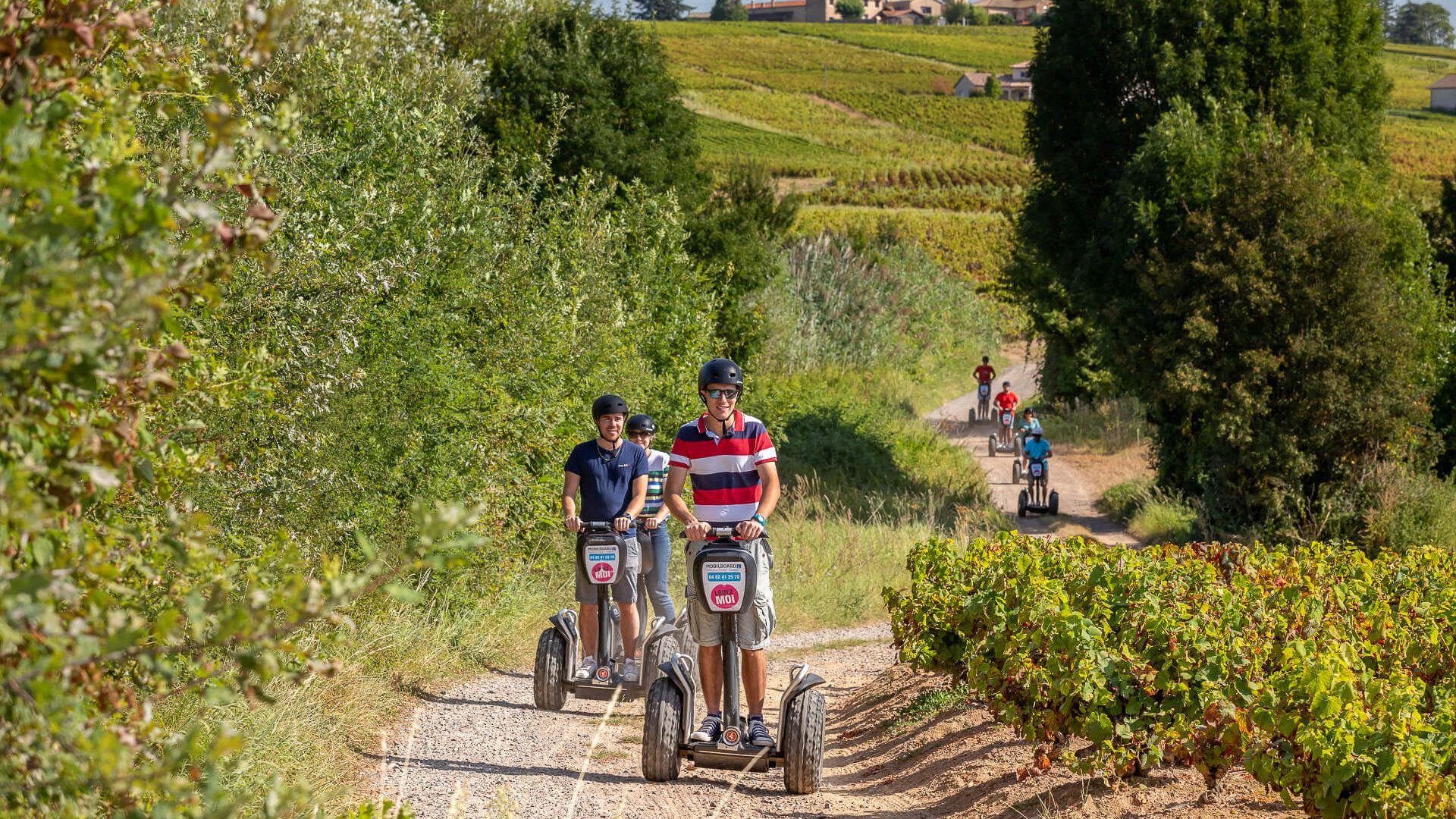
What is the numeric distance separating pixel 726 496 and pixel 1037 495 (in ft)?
45.4

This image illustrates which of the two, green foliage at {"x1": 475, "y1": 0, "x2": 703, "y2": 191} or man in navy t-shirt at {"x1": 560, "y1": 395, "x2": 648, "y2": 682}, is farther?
green foliage at {"x1": 475, "y1": 0, "x2": 703, "y2": 191}

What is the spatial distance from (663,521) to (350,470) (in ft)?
6.59

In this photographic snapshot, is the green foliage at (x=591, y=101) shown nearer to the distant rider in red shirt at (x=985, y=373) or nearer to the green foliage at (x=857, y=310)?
the green foliage at (x=857, y=310)

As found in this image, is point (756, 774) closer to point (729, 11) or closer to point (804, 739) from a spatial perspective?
point (804, 739)

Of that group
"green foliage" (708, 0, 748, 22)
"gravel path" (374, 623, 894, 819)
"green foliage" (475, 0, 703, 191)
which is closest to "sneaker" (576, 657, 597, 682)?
"gravel path" (374, 623, 894, 819)

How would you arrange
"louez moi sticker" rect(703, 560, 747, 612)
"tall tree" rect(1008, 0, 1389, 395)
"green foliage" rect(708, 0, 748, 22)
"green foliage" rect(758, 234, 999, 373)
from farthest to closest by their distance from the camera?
"green foliage" rect(708, 0, 748, 22) → "green foliage" rect(758, 234, 999, 373) → "tall tree" rect(1008, 0, 1389, 395) → "louez moi sticker" rect(703, 560, 747, 612)

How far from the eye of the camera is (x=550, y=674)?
8.18 meters

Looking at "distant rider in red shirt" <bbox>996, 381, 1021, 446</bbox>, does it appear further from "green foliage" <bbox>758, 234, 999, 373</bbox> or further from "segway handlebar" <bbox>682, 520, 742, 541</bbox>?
"segway handlebar" <bbox>682, 520, 742, 541</bbox>

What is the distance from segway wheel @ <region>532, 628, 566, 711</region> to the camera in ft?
26.8

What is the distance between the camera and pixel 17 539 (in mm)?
2273

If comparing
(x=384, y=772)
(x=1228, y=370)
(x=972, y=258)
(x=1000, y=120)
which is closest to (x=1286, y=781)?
(x=384, y=772)

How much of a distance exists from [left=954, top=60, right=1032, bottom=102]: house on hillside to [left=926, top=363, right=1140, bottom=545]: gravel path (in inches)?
2981


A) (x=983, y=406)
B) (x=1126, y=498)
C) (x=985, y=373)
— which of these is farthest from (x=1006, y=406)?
(x=983, y=406)

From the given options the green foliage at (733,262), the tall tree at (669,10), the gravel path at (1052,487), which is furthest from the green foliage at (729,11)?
the green foliage at (733,262)
